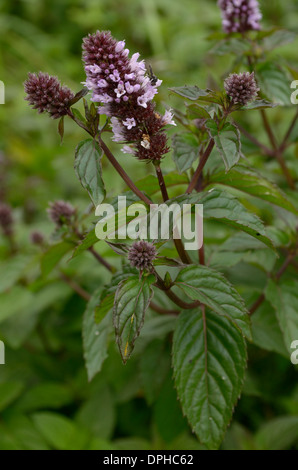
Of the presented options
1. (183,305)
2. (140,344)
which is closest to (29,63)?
(140,344)

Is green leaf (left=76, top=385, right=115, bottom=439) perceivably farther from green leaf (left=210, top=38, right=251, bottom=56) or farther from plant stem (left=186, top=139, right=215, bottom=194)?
green leaf (left=210, top=38, right=251, bottom=56)

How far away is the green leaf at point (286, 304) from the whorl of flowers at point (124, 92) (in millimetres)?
526

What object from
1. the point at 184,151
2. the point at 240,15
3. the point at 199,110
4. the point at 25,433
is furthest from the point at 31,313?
the point at 240,15

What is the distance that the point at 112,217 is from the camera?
88cm

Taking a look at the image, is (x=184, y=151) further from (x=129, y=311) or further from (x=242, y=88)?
(x=129, y=311)

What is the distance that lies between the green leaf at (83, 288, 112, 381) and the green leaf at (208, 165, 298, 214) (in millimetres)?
437

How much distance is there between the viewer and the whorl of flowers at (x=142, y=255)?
0.85m

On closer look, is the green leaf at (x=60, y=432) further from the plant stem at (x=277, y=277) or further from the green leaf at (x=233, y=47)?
the green leaf at (x=233, y=47)

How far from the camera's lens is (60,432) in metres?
1.41

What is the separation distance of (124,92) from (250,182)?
36 cm

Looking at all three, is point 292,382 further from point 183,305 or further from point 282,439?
point 183,305

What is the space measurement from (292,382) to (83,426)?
74 cm

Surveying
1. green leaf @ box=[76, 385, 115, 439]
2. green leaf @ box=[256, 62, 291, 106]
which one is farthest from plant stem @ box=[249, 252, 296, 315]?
green leaf @ box=[76, 385, 115, 439]

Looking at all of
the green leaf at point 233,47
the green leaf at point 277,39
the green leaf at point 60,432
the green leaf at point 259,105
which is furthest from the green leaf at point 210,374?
the green leaf at point 277,39
